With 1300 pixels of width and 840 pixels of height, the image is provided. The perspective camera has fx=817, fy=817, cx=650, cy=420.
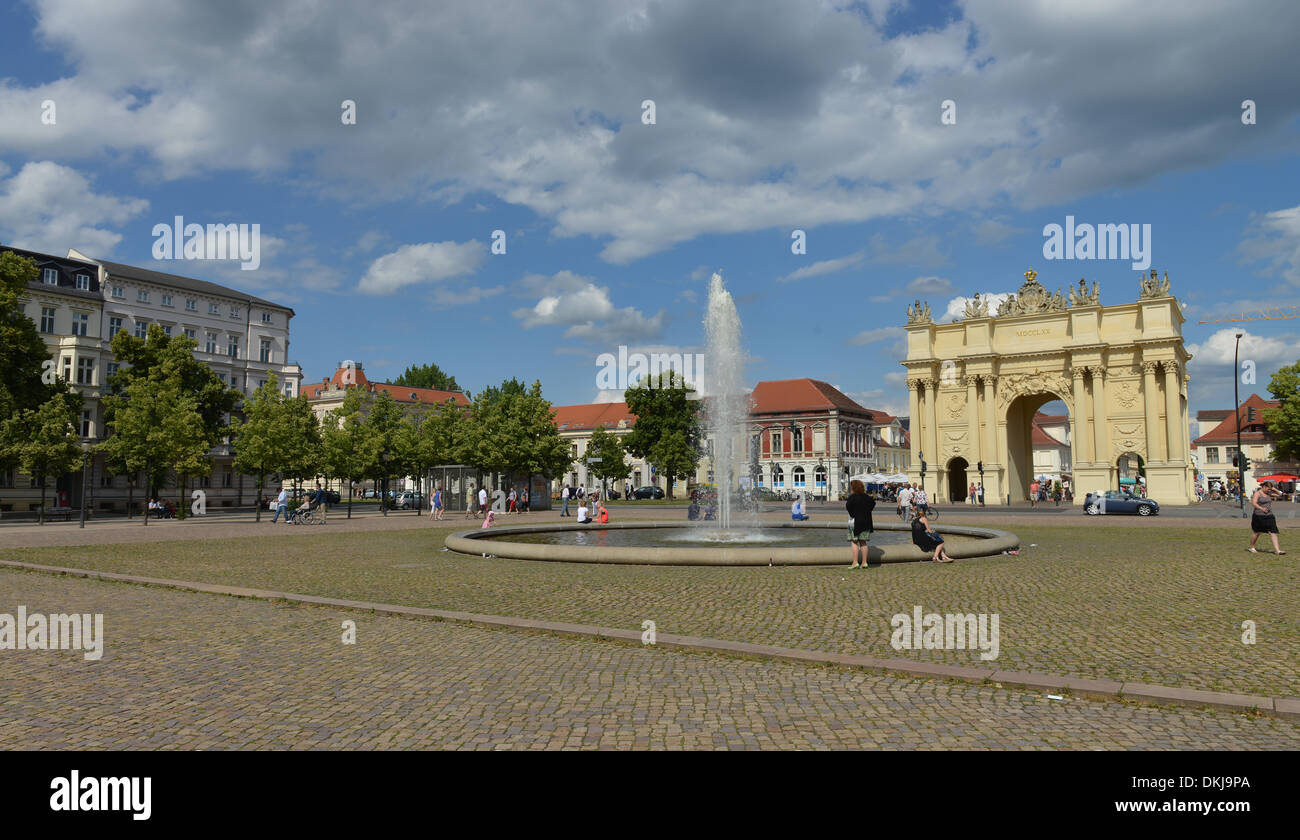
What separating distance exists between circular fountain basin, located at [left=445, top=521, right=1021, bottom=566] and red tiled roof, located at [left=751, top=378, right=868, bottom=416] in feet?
267

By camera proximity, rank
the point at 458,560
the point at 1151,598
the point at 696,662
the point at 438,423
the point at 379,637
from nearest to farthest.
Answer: the point at 696,662
the point at 379,637
the point at 1151,598
the point at 458,560
the point at 438,423

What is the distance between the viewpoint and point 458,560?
18531mm

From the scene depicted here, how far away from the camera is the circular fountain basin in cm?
1638

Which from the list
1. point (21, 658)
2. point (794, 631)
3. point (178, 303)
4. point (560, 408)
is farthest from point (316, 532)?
point (560, 408)

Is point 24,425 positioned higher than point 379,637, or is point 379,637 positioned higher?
point 24,425

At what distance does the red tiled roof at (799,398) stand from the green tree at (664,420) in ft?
95.3

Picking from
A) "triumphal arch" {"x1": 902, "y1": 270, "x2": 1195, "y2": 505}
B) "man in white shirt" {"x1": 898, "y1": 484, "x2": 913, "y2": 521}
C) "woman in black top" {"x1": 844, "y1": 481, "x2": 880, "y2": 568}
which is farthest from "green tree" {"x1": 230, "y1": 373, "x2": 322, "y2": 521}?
"triumphal arch" {"x1": 902, "y1": 270, "x2": 1195, "y2": 505}

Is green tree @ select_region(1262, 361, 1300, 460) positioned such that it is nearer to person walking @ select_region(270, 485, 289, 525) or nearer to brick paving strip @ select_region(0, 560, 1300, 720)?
person walking @ select_region(270, 485, 289, 525)

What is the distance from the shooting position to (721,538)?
2283 cm

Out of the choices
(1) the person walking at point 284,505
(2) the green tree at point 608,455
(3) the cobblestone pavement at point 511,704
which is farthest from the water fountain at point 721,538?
(2) the green tree at point 608,455

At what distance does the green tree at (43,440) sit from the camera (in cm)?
3984

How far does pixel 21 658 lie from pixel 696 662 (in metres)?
6.77

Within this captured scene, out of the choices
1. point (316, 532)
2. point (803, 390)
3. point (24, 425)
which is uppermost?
point (803, 390)
